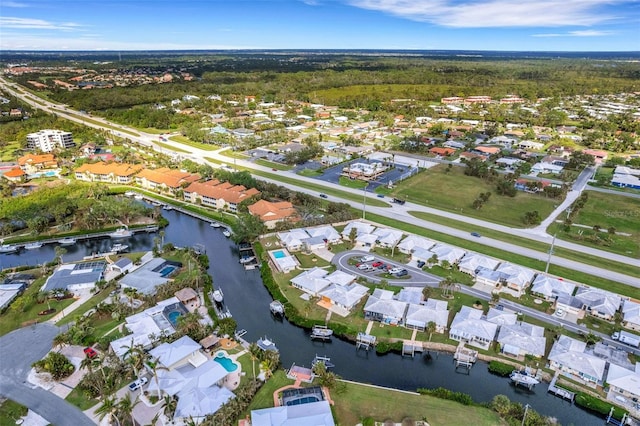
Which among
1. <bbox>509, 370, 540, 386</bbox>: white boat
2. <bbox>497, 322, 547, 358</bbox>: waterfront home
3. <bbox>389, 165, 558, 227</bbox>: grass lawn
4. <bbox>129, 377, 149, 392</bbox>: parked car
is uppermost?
<bbox>389, 165, 558, 227</bbox>: grass lawn

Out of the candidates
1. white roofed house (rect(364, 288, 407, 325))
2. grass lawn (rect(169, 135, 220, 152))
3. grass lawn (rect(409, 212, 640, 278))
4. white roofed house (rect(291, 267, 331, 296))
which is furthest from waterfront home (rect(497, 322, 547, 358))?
grass lawn (rect(169, 135, 220, 152))

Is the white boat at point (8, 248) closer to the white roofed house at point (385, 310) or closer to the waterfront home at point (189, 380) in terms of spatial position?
the waterfront home at point (189, 380)

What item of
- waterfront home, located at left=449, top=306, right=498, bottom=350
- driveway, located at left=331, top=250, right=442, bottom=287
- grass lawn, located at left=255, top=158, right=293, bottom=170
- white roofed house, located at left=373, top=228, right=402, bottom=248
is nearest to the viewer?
waterfront home, located at left=449, top=306, right=498, bottom=350

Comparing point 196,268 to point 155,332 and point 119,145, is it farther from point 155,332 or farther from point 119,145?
point 119,145

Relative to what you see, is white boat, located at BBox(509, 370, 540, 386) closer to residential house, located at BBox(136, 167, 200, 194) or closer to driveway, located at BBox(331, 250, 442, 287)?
driveway, located at BBox(331, 250, 442, 287)

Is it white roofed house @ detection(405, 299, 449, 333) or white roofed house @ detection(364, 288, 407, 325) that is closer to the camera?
white roofed house @ detection(405, 299, 449, 333)

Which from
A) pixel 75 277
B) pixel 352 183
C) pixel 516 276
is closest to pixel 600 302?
pixel 516 276

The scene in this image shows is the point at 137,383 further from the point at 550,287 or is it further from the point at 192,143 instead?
the point at 192,143

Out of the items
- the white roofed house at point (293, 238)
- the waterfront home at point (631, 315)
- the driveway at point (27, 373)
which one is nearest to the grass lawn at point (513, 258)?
the waterfront home at point (631, 315)
